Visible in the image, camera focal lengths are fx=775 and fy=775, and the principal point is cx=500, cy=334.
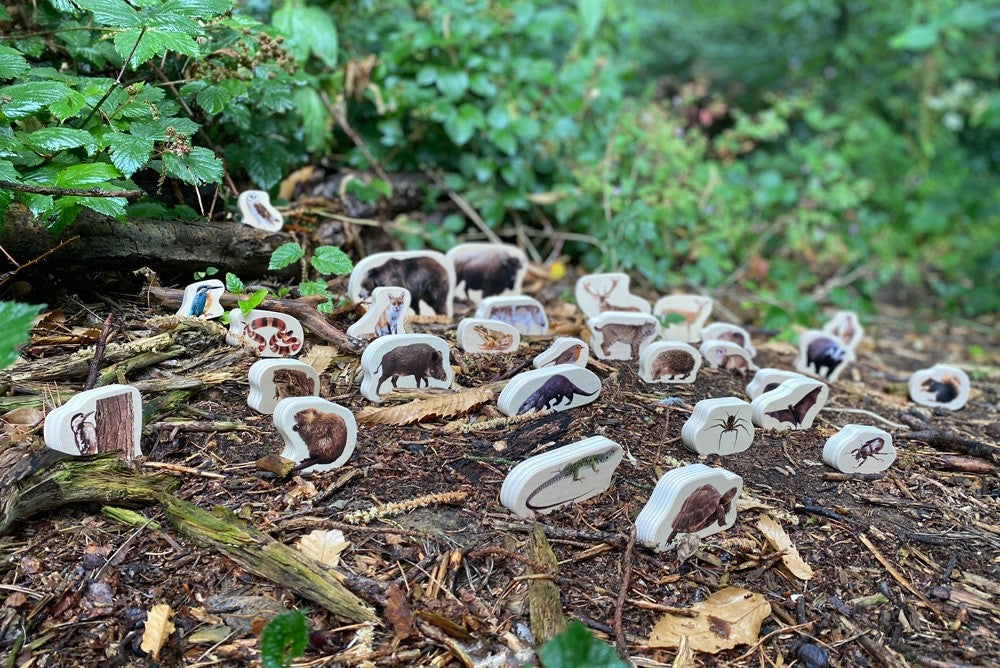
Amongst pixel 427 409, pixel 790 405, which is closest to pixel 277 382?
pixel 427 409

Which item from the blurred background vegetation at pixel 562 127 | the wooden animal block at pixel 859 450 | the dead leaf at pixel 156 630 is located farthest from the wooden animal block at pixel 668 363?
the dead leaf at pixel 156 630

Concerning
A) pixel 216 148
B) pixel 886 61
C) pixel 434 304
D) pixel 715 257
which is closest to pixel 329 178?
pixel 216 148

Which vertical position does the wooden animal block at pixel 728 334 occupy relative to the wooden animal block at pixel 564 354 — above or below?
below

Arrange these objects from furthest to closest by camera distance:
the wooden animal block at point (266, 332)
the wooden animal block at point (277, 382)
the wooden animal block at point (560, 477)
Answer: the wooden animal block at point (266, 332) → the wooden animal block at point (277, 382) → the wooden animal block at point (560, 477)

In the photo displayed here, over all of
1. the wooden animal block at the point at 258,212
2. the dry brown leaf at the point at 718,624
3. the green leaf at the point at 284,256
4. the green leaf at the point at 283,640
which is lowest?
the dry brown leaf at the point at 718,624

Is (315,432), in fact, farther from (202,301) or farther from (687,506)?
(687,506)

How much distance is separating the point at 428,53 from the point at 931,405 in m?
2.96

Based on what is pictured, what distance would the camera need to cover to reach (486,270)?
3.27m

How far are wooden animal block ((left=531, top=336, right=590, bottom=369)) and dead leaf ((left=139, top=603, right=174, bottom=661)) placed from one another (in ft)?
4.31

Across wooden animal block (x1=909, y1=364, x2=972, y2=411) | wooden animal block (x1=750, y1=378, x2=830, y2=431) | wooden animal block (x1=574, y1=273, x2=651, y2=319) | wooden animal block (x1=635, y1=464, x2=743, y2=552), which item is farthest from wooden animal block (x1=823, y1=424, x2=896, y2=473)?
wooden animal block (x1=574, y1=273, x2=651, y2=319)

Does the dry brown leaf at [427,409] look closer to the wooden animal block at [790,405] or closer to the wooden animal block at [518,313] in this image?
the wooden animal block at [518,313]

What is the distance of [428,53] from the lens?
4145 millimetres

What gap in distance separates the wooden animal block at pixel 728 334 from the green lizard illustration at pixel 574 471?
3.94 ft

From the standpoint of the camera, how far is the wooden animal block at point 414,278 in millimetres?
2809
